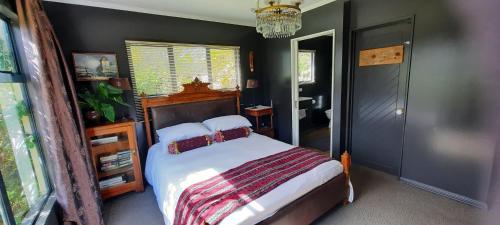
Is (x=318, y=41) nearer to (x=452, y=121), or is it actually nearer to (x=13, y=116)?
(x=452, y=121)

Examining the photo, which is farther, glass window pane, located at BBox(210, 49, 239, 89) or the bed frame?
glass window pane, located at BBox(210, 49, 239, 89)

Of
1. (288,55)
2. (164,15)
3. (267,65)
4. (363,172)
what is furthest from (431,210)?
(164,15)

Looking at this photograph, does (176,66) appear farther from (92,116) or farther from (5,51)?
(5,51)

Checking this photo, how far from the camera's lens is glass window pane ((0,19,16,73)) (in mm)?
1796

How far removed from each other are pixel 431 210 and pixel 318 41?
156 inches

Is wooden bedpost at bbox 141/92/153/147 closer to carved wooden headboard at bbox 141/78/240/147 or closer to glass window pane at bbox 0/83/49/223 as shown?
carved wooden headboard at bbox 141/78/240/147

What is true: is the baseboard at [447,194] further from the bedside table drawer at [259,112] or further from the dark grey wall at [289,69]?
the bedside table drawer at [259,112]

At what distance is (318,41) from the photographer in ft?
16.8

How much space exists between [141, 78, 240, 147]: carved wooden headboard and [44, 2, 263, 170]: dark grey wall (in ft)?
0.65

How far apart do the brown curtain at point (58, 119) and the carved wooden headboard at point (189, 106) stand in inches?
36.0

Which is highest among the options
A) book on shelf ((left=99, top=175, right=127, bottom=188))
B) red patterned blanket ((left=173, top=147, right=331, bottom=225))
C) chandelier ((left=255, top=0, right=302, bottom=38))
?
chandelier ((left=255, top=0, right=302, bottom=38))

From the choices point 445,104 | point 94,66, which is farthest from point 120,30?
point 445,104

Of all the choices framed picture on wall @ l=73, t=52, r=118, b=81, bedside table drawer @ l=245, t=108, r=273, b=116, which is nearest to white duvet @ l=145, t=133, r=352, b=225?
bedside table drawer @ l=245, t=108, r=273, b=116

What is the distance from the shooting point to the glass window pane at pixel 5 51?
5.89 feet
